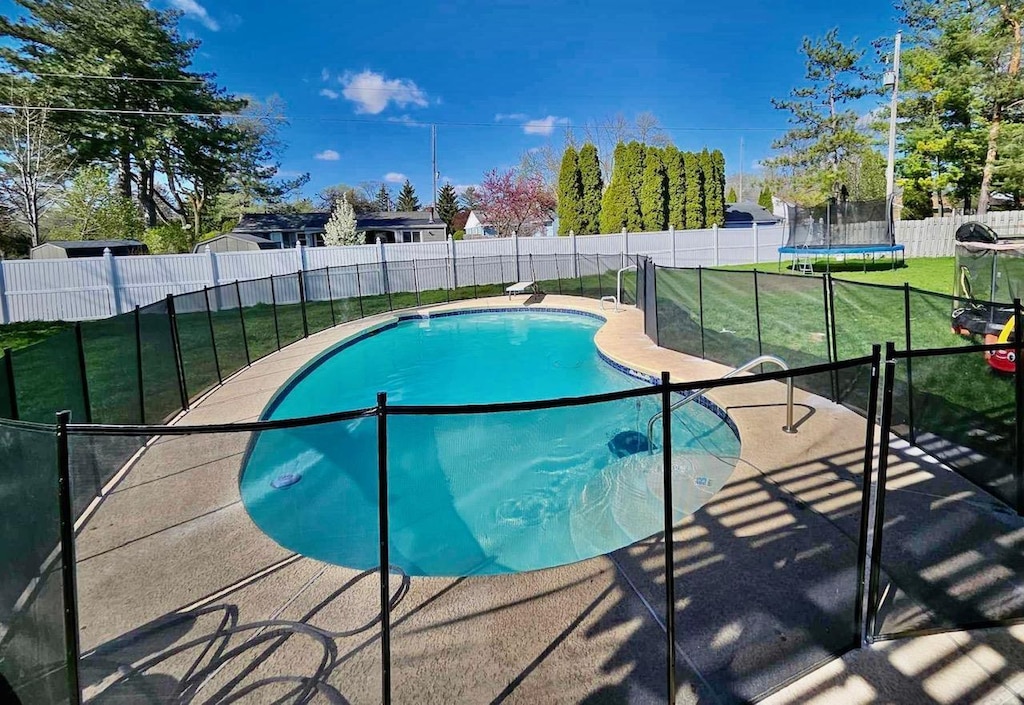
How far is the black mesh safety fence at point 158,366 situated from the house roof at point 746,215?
36.4m

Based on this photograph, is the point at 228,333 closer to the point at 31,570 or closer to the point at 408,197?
the point at 31,570

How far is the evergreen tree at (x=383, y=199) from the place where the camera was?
63.2 m

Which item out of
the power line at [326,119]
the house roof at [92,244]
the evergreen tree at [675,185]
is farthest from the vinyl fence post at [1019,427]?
the house roof at [92,244]

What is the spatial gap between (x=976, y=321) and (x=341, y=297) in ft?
48.1

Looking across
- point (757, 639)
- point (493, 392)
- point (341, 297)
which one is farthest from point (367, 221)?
point (757, 639)

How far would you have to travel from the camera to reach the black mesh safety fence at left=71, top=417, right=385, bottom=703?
2.21m

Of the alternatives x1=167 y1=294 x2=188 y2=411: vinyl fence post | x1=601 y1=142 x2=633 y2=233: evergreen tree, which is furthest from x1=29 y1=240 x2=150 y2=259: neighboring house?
x1=601 y1=142 x2=633 y2=233: evergreen tree

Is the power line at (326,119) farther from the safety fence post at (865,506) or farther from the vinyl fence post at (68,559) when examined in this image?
the safety fence post at (865,506)

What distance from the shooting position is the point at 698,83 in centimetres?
3825

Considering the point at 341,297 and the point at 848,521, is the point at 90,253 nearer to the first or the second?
the point at 341,297

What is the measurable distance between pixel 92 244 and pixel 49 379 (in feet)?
84.9

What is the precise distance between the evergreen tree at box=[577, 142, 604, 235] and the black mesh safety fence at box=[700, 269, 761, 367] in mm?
19601

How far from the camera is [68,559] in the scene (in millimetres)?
1995

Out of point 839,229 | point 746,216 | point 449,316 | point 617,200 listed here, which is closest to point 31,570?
point 449,316
